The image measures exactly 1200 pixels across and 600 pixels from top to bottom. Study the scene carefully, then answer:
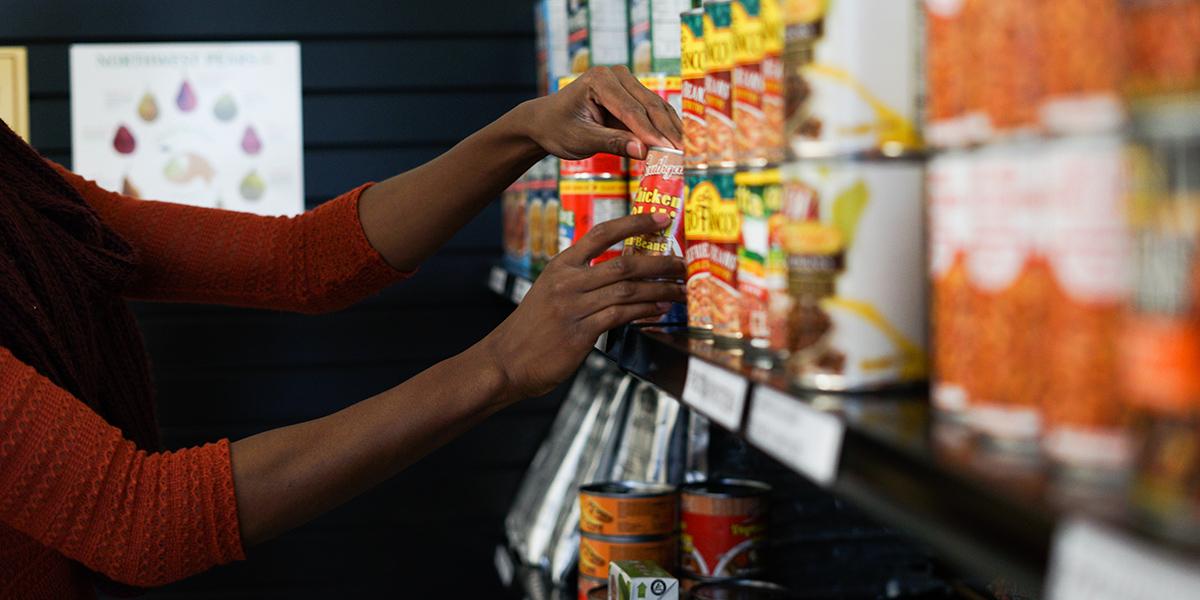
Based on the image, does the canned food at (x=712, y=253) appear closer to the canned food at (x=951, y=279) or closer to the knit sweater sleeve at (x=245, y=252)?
the canned food at (x=951, y=279)

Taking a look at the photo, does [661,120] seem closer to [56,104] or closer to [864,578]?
[864,578]

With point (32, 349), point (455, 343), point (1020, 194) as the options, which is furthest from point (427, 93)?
point (1020, 194)

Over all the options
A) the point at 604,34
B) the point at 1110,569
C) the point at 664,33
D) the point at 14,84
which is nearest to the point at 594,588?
the point at 664,33

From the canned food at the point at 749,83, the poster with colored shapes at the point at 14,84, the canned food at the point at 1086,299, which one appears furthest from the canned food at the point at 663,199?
the poster with colored shapes at the point at 14,84

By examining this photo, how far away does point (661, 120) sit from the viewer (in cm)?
147

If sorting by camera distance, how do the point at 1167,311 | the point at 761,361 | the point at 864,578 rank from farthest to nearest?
the point at 864,578
the point at 761,361
the point at 1167,311

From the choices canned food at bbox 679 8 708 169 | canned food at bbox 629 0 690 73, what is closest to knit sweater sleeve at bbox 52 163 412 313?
canned food at bbox 629 0 690 73

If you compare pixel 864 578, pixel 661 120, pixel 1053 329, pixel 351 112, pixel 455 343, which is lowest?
pixel 864 578

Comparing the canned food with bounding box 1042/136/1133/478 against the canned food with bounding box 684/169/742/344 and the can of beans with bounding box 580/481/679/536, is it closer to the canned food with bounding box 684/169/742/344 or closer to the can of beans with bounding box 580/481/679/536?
the canned food with bounding box 684/169/742/344

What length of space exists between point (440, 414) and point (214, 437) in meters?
2.11

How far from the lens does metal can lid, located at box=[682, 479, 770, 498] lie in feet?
5.65

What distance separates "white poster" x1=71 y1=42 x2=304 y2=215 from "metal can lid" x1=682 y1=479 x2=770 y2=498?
1828mm

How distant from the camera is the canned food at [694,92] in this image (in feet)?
4.08

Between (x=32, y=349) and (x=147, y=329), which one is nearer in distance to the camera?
(x=32, y=349)
